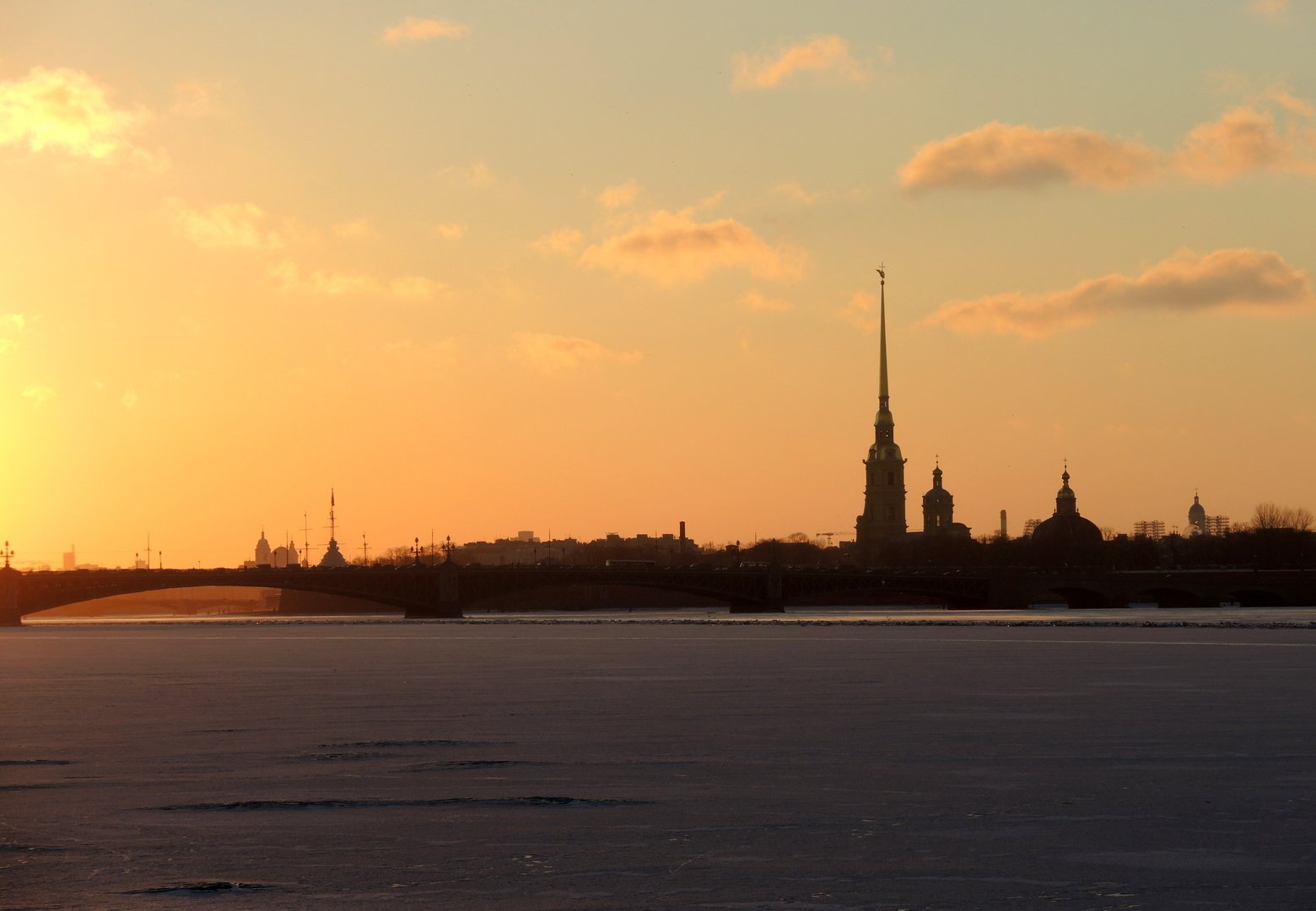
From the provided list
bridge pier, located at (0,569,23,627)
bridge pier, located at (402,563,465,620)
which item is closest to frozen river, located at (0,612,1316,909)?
bridge pier, located at (402,563,465,620)

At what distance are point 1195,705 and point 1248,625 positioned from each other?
8253 cm

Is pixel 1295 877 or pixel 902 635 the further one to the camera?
pixel 902 635

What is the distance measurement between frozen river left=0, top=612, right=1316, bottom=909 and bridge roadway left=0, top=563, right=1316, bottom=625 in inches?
4577

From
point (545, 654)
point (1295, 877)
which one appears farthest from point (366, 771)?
point (545, 654)

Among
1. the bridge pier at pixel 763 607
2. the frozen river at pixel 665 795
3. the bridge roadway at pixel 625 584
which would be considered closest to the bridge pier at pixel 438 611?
the bridge roadway at pixel 625 584

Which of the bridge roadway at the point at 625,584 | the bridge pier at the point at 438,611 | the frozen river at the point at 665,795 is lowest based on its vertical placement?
the frozen river at the point at 665,795

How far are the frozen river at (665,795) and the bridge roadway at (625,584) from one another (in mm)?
116264

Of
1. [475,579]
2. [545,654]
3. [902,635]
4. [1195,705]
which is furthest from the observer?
[475,579]

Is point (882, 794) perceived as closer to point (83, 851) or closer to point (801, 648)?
point (83, 851)

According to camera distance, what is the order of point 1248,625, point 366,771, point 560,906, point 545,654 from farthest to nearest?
point 1248,625, point 545,654, point 366,771, point 560,906

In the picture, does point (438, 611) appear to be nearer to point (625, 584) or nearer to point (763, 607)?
point (625, 584)

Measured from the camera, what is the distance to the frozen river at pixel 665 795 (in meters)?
14.3

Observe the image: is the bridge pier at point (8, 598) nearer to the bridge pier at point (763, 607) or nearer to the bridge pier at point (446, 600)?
the bridge pier at point (446, 600)

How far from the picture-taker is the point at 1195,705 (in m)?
33.9
